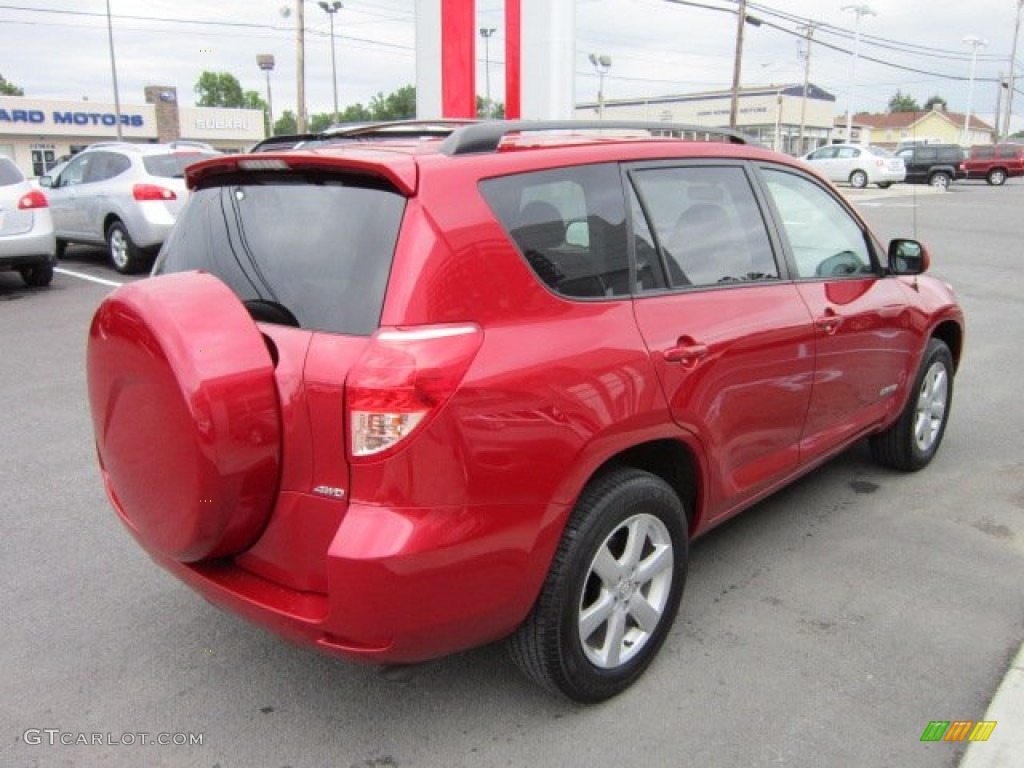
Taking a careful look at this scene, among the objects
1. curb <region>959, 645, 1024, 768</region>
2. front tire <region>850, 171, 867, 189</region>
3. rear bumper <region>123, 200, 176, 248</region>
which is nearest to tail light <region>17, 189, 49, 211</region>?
rear bumper <region>123, 200, 176, 248</region>

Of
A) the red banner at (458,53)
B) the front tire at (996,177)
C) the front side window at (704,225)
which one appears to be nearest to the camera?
the front side window at (704,225)

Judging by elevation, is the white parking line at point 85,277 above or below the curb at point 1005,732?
above

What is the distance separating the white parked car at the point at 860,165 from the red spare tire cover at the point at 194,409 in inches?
1344

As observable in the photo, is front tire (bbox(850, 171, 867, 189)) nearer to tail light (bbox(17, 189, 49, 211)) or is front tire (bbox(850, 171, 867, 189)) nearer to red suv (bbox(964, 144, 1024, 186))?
red suv (bbox(964, 144, 1024, 186))

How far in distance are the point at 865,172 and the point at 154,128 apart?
4879 centimetres

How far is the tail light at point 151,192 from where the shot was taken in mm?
10906

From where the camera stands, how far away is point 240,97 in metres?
109

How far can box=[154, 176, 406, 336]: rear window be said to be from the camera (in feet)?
7.61

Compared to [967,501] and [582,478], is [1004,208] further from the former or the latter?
[582,478]

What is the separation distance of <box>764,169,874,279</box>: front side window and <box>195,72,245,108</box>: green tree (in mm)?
113737

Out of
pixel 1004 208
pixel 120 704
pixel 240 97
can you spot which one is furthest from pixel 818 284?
pixel 240 97

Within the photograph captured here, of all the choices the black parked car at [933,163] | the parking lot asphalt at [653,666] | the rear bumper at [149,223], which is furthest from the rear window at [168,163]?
the black parked car at [933,163]

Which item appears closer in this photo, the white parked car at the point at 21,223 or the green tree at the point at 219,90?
the white parked car at the point at 21,223

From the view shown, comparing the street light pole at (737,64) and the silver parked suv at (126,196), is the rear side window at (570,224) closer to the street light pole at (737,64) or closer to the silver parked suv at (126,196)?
the silver parked suv at (126,196)
